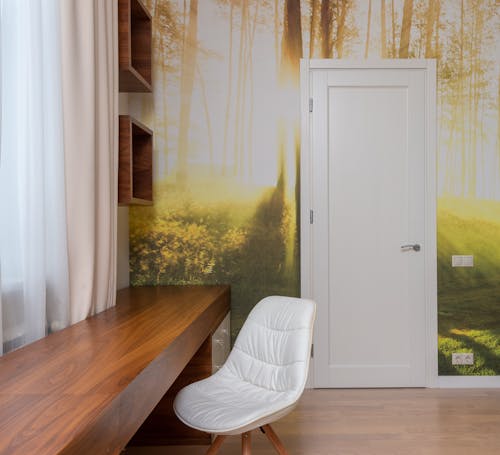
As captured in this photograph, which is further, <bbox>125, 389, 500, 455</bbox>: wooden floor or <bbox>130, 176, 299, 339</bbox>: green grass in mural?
<bbox>130, 176, 299, 339</bbox>: green grass in mural

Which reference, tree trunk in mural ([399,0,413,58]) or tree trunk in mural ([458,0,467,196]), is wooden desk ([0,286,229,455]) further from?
tree trunk in mural ([399,0,413,58])

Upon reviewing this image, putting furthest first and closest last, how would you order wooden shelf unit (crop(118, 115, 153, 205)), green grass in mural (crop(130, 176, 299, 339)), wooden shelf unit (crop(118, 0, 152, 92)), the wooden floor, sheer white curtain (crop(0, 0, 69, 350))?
1. green grass in mural (crop(130, 176, 299, 339))
2. wooden shelf unit (crop(118, 115, 153, 205))
3. wooden shelf unit (crop(118, 0, 152, 92))
4. the wooden floor
5. sheer white curtain (crop(0, 0, 69, 350))

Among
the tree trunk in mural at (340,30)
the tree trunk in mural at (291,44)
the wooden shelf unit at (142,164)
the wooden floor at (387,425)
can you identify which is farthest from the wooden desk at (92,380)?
the tree trunk in mural at (340,30)

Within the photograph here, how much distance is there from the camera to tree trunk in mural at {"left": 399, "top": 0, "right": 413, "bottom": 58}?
140 inches

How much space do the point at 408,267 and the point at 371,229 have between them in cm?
36

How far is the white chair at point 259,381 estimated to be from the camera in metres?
1.89

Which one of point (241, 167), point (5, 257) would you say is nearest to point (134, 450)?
point (5, 257)

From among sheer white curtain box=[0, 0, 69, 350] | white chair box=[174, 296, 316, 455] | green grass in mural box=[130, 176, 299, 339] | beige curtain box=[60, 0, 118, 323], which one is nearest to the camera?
sheer white curtain box=[0, 0, 69, 350]

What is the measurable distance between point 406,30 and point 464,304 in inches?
74.9

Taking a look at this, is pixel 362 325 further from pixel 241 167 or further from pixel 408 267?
pixel 241 167

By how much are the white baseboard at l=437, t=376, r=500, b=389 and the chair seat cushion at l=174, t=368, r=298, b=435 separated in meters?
1.87

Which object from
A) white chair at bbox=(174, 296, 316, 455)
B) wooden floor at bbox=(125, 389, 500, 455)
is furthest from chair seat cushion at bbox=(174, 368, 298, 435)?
wooden floor at bbox=(125, 389, 500, 455)

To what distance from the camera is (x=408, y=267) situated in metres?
3.57

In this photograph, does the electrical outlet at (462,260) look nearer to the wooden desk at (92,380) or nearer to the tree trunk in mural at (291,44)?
the tree trunk in mural at (291,44)
